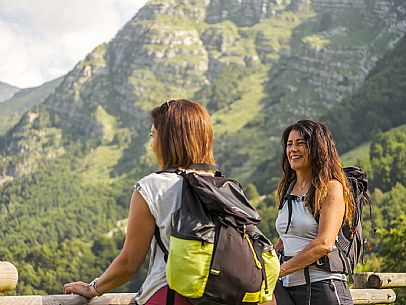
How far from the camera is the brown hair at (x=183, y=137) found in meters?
3.79

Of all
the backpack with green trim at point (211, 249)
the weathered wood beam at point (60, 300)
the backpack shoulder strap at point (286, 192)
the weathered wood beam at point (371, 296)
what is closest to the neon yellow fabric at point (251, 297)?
the backpack with green trim at point (211, 249)

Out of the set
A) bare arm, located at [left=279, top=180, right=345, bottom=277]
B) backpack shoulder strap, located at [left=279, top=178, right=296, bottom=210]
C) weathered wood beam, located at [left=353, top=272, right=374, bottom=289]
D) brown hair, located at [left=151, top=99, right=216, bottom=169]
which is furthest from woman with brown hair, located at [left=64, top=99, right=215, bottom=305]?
weathered wood beam, located at [left=353, top=272, right=374, bottom=289]

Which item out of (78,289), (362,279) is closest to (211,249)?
(78,289)

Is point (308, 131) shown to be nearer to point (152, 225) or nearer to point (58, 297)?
point (152, 225)

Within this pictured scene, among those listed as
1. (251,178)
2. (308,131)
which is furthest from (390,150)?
(308,131)

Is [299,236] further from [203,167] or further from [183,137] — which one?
[183,137]

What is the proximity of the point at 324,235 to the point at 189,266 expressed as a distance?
1485 millimetres

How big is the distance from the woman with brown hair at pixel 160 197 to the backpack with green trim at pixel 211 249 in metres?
0.07

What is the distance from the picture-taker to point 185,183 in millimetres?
3664

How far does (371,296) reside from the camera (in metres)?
6.91

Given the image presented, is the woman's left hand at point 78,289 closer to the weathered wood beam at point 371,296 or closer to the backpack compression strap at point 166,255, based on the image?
the backpack compression strap at point 166,255

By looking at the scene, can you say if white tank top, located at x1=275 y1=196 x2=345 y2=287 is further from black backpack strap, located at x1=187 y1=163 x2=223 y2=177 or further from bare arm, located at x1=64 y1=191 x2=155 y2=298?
bare arm, located at x1=64 y1=191 x2=155 y2=298

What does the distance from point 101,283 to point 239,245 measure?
0.81 metres

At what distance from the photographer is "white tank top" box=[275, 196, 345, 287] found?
191 inches
